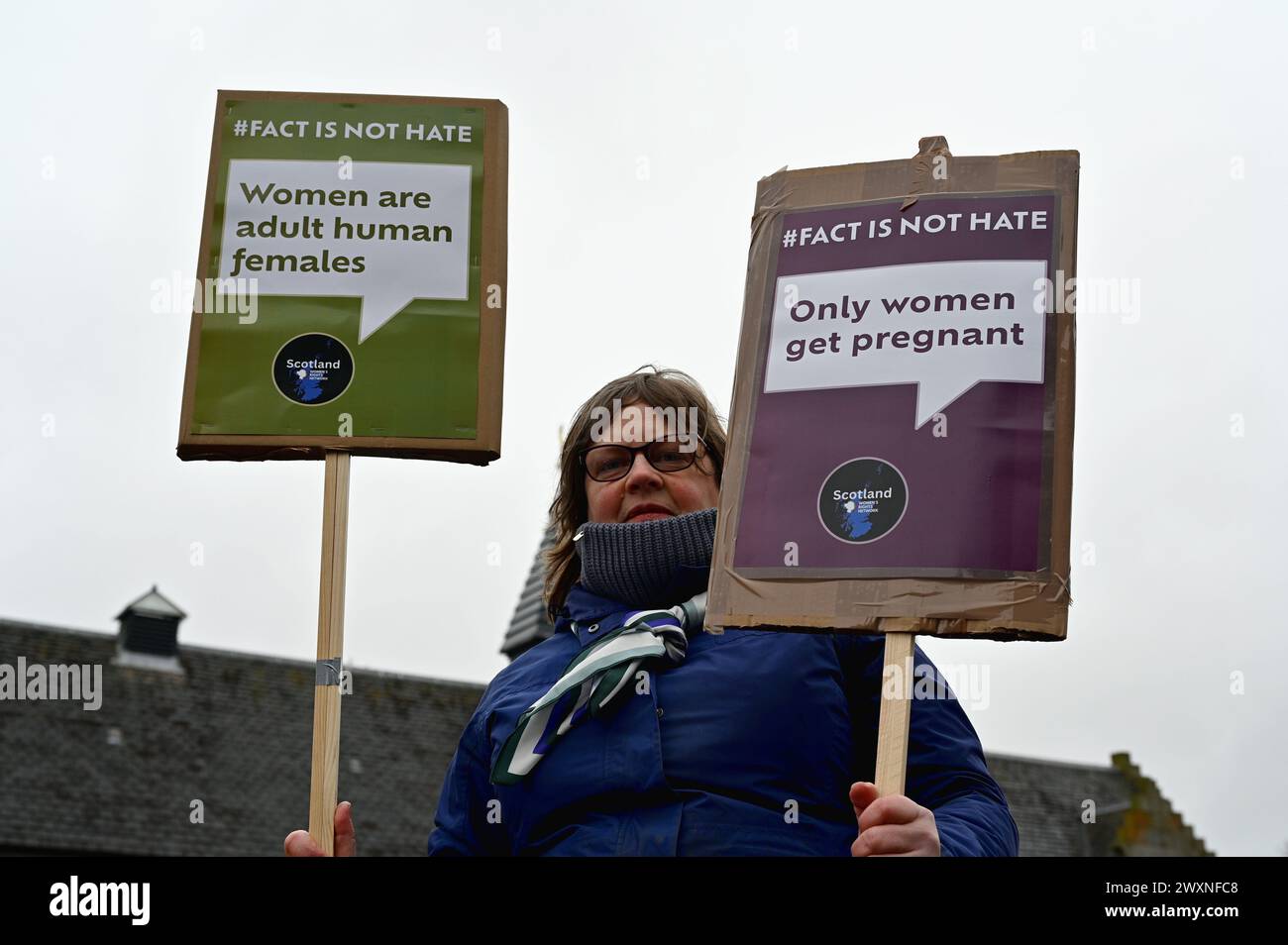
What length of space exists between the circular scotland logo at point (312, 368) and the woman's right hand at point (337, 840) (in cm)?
98

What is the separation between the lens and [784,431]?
401 cm

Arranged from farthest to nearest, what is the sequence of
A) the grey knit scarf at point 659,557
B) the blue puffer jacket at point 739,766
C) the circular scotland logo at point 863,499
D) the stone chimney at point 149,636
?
the stone chimney at point 149,636 < the grey knit scarf at point 659,557 < the circular scotland logo at point 863,499 < the blue puffer jacket at point 739,766

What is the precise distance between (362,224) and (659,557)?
1120mm

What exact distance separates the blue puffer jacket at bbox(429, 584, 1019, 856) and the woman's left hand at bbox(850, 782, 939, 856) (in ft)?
0.78

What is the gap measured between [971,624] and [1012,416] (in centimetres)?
46

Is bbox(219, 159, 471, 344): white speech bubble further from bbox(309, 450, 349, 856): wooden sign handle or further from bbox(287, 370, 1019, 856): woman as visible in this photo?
bbox(287, 370, 1019, 856): woman

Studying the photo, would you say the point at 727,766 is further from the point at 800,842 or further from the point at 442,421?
the point at 442,421

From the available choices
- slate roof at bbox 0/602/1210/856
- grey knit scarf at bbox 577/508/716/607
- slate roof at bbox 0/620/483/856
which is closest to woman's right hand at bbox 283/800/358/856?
grey knit scarf at bbox 577/508/716/607

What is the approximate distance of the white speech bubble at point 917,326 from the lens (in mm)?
3902

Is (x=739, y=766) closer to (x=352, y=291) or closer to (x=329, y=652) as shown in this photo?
(x=329, y=652)

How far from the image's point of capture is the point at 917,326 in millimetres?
3994

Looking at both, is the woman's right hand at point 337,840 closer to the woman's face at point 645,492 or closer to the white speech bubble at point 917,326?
the woman's face at point 645,492

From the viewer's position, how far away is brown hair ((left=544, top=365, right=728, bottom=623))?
179 inches

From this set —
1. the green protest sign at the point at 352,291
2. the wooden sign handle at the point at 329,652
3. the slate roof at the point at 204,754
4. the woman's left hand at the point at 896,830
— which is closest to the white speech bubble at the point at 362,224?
the green protest sign at the point at 352,291
